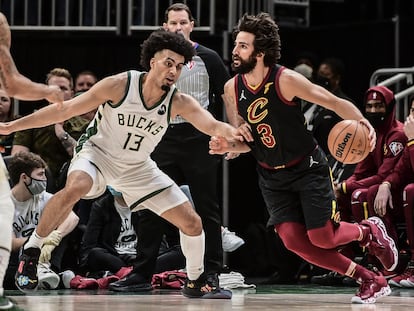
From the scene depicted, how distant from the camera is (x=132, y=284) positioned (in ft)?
26.9

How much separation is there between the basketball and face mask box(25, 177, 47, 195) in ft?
9.31

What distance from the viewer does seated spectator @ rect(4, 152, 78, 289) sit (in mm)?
8820

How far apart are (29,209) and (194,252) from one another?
7.20ft

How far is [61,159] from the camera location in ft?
32.4

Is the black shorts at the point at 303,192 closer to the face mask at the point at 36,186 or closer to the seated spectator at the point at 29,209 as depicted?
the seated spectator at the point at 29,209

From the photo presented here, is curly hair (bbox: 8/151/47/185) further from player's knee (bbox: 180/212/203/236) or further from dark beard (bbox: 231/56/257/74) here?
dark beard (bbox: 231/56/257/74)

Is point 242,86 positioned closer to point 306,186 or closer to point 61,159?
point 306,186

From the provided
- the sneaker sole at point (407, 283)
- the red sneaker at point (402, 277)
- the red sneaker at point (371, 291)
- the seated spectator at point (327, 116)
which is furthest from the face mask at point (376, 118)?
the red sneaker at point (371, 291)

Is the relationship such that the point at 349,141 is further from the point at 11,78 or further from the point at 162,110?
the point at 11,78

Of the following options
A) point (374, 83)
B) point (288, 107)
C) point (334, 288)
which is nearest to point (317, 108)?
point (374, 83)

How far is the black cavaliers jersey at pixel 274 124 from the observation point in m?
7.17

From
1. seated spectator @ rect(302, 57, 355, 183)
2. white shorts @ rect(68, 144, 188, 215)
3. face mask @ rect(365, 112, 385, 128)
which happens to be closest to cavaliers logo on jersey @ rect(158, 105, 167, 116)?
white shorts @ rect(68, 144, 188, 215)

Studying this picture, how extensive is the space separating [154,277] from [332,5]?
574 cm

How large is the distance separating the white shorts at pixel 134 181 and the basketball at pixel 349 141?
108 cm
